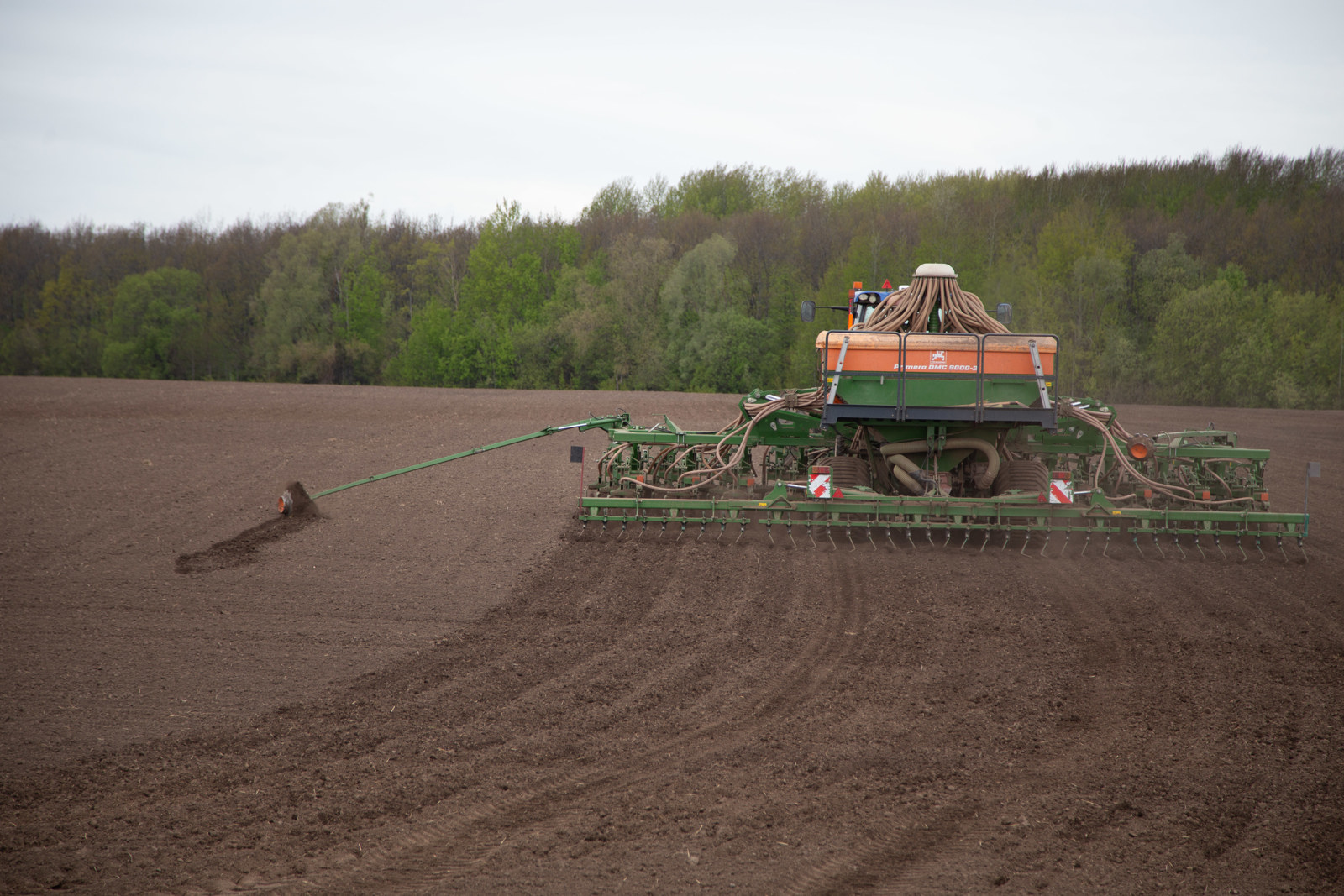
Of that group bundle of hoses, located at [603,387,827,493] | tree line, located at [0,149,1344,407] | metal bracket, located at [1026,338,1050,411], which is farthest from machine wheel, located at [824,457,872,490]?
tree line, located at [0,149,1344,407]

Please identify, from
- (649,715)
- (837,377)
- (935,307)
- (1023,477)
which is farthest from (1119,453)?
(649,715)

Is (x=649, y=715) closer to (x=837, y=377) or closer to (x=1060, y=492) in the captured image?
(x=837, y=377)

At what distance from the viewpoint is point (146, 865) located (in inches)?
158

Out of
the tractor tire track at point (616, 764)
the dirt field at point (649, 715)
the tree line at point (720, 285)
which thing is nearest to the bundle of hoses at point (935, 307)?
the dirt field at point (649, 715)

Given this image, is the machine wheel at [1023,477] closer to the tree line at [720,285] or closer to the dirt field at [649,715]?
the dirt field at [649,715]

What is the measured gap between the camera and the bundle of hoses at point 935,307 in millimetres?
11148

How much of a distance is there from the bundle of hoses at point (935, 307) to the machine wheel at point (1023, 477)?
5.31ft

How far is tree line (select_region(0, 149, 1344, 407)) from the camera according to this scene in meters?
39.9

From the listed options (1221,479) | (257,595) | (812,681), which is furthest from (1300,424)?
(257,595)

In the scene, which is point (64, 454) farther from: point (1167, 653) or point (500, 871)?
point (1167, 653)

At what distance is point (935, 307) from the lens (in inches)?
447

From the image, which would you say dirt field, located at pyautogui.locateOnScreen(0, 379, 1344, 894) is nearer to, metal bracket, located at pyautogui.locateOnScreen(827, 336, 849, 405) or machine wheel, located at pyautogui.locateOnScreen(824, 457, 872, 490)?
machine wheel, located at pyautogui.locateOnScreen(824, 457, 872, 490)

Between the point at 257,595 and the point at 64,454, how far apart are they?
12197 mm

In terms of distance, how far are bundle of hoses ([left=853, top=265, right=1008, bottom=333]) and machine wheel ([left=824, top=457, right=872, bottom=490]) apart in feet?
5.26
